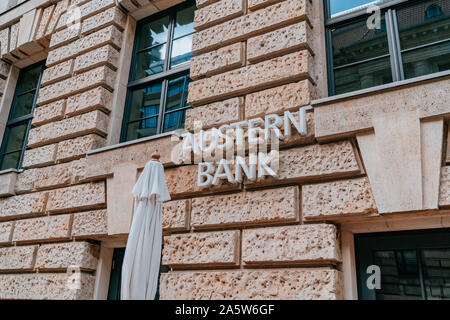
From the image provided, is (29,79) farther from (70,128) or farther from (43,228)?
(43,228)

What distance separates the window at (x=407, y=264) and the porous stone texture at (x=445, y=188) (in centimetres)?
45

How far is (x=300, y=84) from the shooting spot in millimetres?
4809

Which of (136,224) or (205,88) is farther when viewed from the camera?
(205,88)

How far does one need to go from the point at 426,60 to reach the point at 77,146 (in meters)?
5.57

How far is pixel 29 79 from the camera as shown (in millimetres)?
9492

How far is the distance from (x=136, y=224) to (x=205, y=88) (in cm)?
227

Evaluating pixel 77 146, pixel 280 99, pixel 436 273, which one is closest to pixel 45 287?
pixel 77 146

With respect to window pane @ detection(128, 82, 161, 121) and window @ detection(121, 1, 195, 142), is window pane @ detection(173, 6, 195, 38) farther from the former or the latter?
window pane @ detection(128, 82, 161, 121)

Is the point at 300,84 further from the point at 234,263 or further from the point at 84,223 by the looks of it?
A: the point at 84,223

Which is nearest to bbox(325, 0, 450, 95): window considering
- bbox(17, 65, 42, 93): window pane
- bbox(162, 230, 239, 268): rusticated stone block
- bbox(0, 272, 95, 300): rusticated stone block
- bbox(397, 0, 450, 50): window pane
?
bbox(397, 0, 450, 50): window pane

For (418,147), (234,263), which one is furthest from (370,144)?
(234,263)

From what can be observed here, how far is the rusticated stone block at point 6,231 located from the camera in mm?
7008

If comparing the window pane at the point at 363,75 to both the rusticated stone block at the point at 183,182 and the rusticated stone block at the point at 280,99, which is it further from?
the rusticated stone block at the point at 183,182
